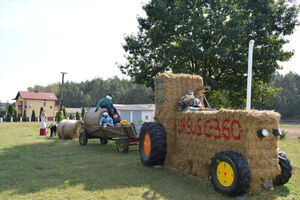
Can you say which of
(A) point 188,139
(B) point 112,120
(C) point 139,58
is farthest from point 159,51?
(A) point 188,139

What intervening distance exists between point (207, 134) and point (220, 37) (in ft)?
33.6

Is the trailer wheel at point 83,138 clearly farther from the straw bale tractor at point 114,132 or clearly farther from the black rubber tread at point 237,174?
the black rubber tread at point 237,174

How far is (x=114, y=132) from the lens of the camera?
10.8 metres

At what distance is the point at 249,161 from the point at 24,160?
712cm

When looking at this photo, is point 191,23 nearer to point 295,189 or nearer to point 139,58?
point 139,58

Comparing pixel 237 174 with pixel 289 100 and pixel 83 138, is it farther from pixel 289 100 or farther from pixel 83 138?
pixel 289 100

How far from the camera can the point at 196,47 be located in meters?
14.3

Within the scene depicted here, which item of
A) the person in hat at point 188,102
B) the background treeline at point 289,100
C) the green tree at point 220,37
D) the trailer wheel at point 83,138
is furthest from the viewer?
the background treeline at point 289,100

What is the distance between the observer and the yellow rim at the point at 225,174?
5121 mm

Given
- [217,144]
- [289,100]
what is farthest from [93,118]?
[289,100]

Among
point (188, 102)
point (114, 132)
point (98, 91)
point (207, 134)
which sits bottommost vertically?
point (114, 132)

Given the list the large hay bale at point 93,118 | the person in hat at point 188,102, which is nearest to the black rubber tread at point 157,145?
the person in hat at point 188,102

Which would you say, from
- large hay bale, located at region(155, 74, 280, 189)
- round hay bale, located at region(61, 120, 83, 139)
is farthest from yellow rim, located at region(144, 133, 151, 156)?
round hay bale, located at region(61, 120, 83, 139)

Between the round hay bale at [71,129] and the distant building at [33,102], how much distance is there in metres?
51.3
